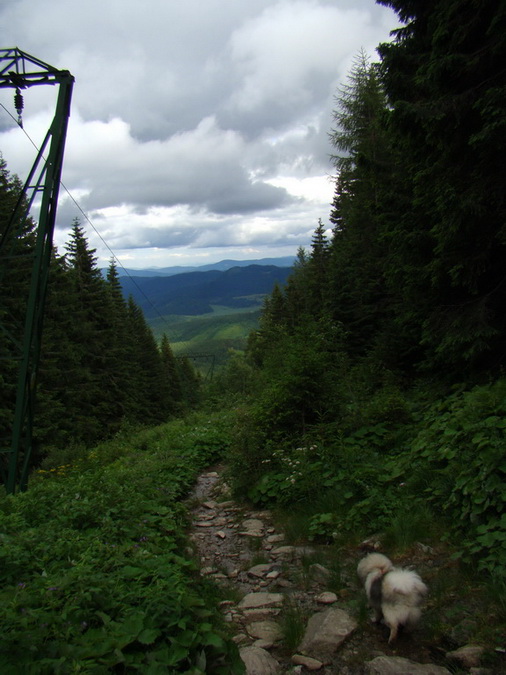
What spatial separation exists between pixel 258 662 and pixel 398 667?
1075 mm

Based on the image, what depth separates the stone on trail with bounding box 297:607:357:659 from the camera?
337 centimetres

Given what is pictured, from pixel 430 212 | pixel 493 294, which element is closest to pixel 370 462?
pixel 493 294

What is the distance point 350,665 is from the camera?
3.18 m

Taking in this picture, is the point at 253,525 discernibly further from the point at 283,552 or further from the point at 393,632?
the point at 393,632

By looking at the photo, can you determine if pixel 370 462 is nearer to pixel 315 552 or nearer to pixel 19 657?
pixel 315 552

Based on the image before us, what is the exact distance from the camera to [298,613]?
387 cm

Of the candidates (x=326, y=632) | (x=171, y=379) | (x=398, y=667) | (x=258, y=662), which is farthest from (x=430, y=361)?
(x=171, y=379)

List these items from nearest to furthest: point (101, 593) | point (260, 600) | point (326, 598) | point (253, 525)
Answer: point (101, 593) → point (326, 598) → point (260, 600) → point (253, 525)

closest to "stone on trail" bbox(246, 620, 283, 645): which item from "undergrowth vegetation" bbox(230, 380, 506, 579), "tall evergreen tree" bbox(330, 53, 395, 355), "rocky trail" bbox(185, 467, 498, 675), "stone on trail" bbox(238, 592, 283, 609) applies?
"rocky trail" bbox(185, 467, 498, 675)

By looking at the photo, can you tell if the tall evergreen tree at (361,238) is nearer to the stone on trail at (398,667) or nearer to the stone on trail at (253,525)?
the stone on trail at (253,525)

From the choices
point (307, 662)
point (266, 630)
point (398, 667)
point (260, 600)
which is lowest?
point (260, 600)

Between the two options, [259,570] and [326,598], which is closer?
[326,598]

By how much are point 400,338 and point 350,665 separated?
31.5 feet

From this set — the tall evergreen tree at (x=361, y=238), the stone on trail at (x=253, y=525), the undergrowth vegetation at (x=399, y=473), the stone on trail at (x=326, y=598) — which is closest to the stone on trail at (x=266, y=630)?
the stone on trail at (x=326, y=598)
